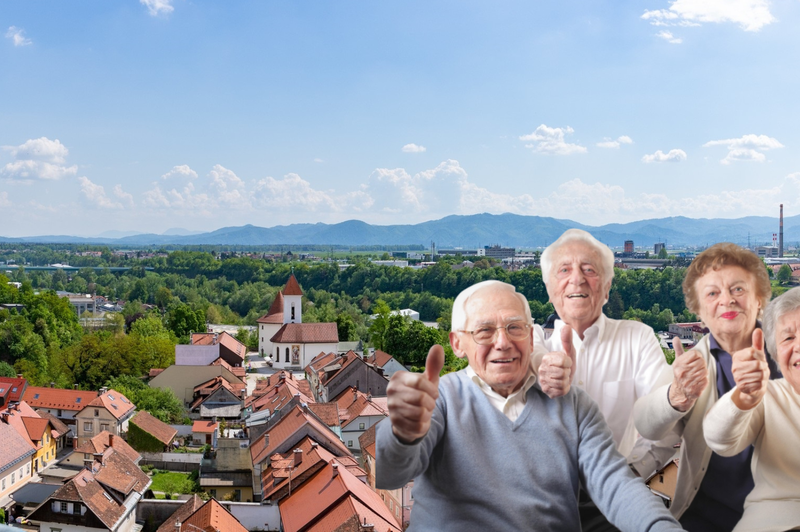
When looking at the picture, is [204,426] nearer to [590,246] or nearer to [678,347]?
[590,246]

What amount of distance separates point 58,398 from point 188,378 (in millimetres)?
3561

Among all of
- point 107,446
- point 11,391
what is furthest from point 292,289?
point 107,446

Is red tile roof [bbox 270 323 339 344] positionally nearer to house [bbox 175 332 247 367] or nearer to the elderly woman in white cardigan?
house [bbox 175 332 247 367]

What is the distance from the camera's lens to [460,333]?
6.31ft

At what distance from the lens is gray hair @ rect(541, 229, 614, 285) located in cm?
217

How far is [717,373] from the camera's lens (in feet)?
6.58

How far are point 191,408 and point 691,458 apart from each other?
18.6 m

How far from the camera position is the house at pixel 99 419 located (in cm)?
1570

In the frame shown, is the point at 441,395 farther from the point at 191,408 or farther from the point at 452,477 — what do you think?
the point at 191,408

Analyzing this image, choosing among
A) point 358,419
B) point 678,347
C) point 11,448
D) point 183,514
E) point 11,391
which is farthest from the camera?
point 11,391

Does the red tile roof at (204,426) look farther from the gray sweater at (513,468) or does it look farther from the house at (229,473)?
the gray sweater at (513,468)

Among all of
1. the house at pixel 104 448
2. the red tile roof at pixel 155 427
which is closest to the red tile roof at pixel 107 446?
the house at pixel 104 448

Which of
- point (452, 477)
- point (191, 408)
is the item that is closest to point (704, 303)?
point (452, 477)

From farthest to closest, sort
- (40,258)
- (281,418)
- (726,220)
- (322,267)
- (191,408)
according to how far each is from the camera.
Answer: (40,258)
(726,220)
(322,267)
(191,408)
(281,418)
